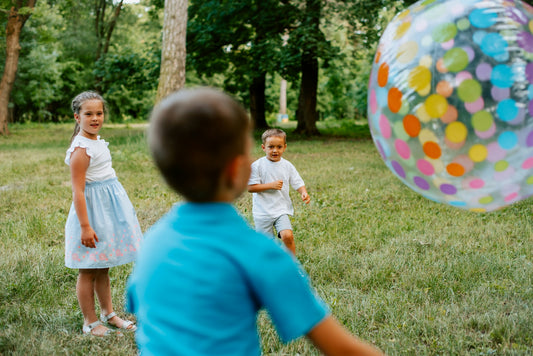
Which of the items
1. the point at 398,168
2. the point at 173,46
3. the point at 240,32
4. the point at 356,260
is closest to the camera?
the point at 398,168

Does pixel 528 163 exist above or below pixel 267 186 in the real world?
above

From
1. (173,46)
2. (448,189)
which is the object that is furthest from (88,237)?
(173,46)

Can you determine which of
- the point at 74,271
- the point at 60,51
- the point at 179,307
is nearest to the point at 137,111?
the point at 60,51

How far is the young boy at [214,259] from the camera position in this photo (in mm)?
1095

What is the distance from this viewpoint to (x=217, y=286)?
1.12 meters

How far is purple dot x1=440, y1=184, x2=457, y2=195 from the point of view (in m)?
2.33

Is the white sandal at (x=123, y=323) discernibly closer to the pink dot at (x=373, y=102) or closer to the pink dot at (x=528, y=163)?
the pink dot at (x=373, y=102)

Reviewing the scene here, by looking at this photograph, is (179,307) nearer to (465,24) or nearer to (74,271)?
(465,24)

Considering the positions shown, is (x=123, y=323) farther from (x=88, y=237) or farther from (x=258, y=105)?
(x=258, y=105)

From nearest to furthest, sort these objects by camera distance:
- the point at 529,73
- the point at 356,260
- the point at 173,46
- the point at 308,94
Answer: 1. the point at 529,73
2. the point at 356,260
3. the point at 173,46
4. the point at 308,94

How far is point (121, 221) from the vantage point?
318 cm

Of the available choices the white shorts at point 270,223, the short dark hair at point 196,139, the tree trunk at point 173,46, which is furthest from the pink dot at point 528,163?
the tree trunk at point 173,46

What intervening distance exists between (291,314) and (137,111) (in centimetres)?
4697

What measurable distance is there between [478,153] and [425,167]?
0.24m
